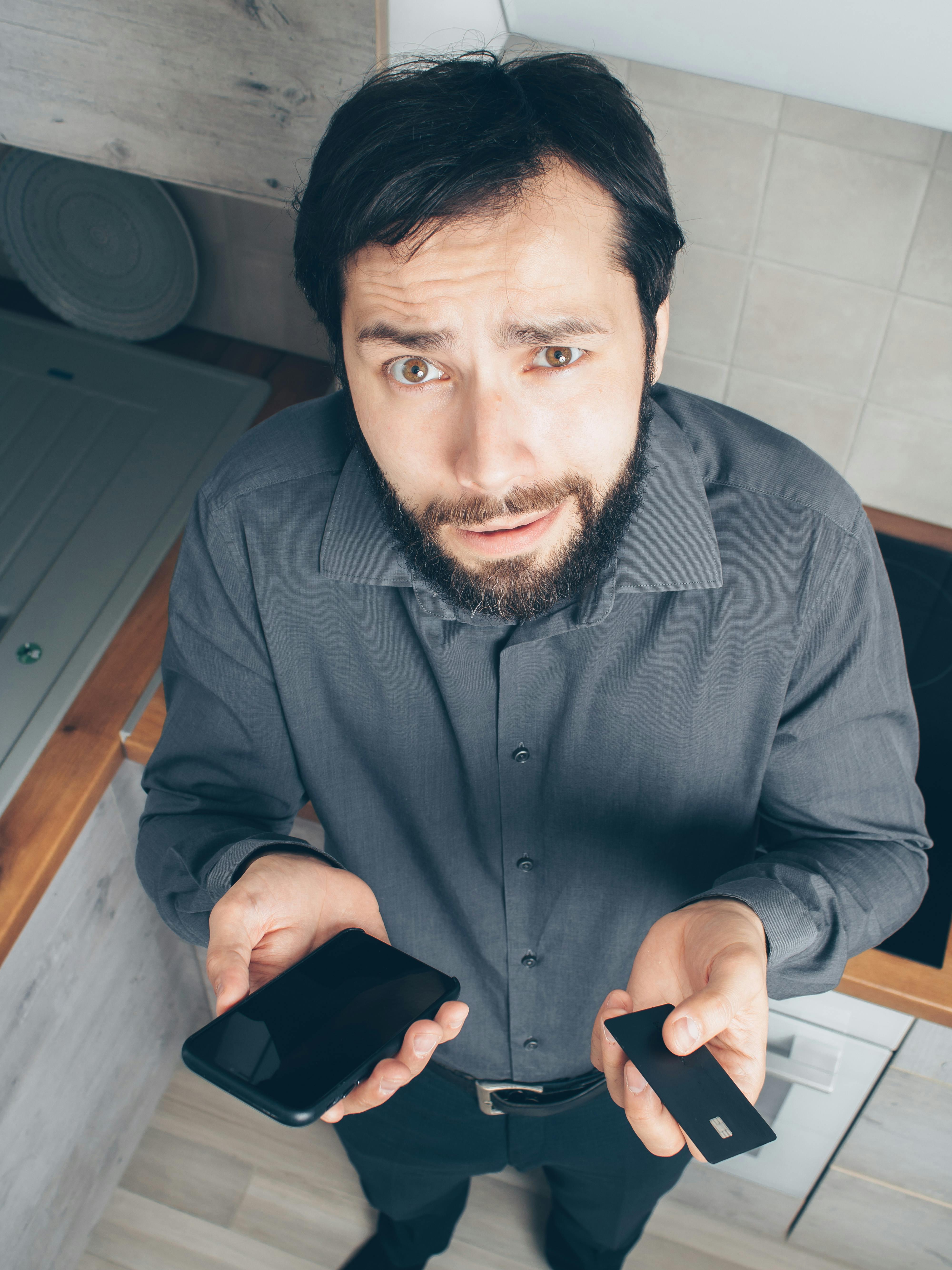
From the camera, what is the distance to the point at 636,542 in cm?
85

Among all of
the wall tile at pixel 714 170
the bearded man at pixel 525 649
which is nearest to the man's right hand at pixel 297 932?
the bearded man at pixel 525 649

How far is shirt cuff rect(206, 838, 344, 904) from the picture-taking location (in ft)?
2.63

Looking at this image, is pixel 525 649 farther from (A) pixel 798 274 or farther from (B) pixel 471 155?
(A) pixel 798 274

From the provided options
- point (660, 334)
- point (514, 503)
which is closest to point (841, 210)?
point (660, 334)

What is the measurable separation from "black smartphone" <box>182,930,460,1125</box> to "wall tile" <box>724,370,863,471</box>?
3.11 ft

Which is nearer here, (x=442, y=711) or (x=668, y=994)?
(x=668, y=994)

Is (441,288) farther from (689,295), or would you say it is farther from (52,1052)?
(52,1052)

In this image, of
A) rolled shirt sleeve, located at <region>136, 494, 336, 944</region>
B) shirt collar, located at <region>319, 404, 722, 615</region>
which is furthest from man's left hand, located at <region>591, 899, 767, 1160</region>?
rolled shirt sleeve, located at <region>136, 494, 336, 944</region>

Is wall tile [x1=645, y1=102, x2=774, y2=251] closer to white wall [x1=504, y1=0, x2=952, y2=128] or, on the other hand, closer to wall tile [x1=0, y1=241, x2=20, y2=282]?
white wall [x1=504, y1=0, x2=952, y2=128]

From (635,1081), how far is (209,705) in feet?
1.68

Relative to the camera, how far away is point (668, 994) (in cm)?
72

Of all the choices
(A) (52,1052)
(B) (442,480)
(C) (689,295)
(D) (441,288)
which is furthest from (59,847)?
(C) (689,295)

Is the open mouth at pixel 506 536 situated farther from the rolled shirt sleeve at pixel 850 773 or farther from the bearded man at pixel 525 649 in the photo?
the rolled shirt sleeve at pixel 850 773

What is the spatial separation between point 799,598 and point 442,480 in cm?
33
